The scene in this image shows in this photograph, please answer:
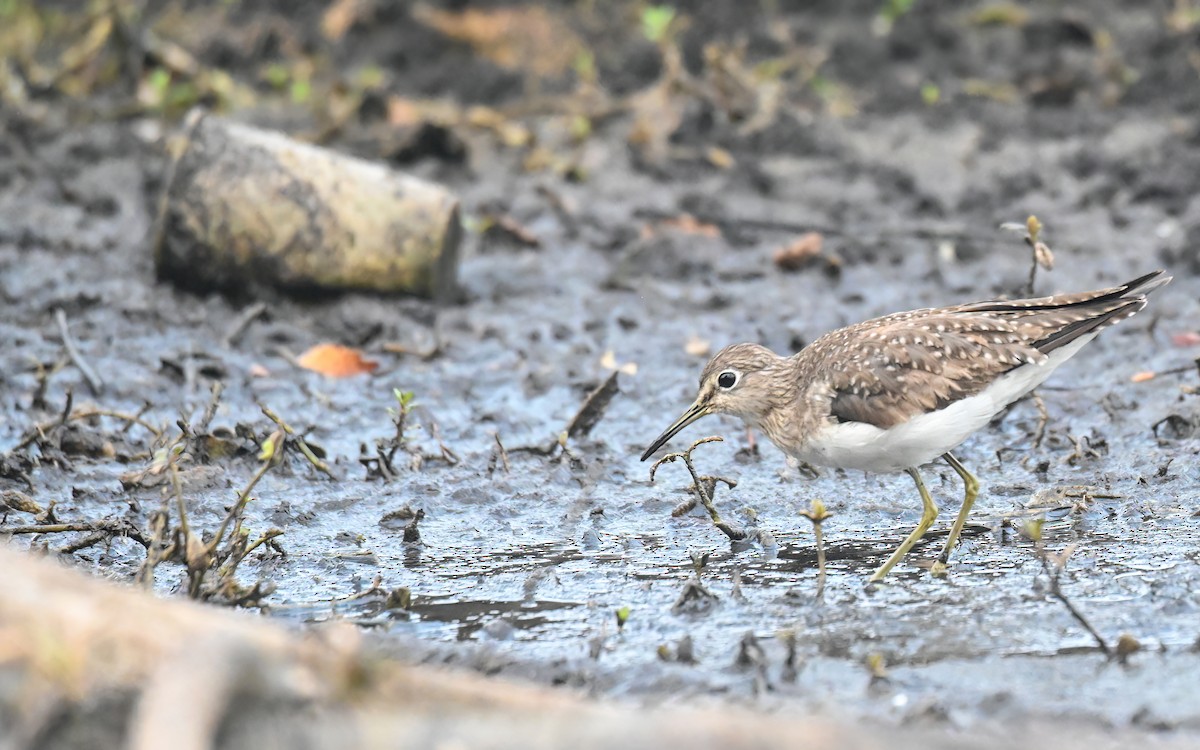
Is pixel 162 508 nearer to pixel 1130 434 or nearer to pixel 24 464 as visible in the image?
pixel 24 464

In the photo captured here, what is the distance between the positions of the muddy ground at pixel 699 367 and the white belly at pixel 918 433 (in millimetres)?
426

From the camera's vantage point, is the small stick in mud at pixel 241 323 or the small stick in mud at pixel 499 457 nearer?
the small stick in mud at pixel 499 457

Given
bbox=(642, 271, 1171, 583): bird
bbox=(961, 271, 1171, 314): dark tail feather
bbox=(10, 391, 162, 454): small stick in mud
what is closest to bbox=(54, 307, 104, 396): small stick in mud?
bbox=(10, 391, 162, 454): small stick in mud

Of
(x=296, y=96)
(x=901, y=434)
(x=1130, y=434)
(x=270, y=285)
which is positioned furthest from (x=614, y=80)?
(x=901, y=434)

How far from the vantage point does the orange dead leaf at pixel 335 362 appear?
8508 mm

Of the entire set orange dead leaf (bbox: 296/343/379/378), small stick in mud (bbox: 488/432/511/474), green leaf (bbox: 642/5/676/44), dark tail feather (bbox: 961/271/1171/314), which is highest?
green leaf (bbox: 642/5/676/44)

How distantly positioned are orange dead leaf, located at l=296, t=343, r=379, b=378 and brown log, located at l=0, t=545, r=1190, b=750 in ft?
16.1

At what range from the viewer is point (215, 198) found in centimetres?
903

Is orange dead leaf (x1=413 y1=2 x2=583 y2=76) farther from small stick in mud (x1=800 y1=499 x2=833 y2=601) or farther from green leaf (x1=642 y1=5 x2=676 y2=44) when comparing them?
small stick in mud (x1=800 y1=499 x2=833 y2=601)

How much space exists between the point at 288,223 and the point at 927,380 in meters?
4.51

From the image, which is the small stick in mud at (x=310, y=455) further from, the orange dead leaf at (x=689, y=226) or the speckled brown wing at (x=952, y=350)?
the orange dead leaf at (x=689, y=226)

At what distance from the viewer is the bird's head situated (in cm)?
656

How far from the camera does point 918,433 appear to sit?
5980mm

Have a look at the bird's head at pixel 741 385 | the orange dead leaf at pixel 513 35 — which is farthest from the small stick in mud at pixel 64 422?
the orange dead leaf at pixel 513 35
